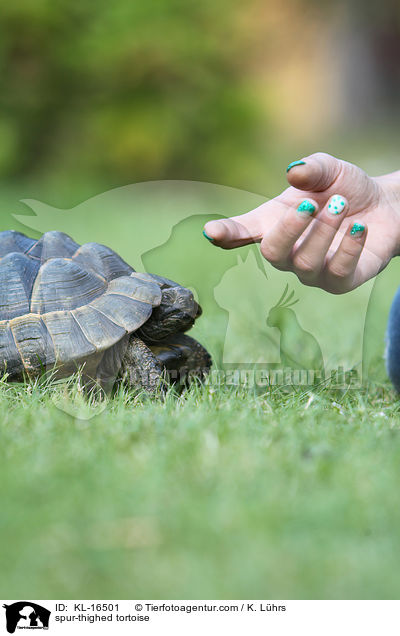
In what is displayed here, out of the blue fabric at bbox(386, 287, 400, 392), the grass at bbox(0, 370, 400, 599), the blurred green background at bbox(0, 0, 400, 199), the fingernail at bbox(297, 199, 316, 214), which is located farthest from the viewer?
the blurred green background at bbox(0, 0, 400, 199)

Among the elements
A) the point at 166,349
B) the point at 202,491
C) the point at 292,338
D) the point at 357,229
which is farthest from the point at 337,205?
the point at 202,491

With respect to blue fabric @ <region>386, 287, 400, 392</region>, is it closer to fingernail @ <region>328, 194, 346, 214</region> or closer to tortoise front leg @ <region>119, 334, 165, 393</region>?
fingernail @ <region>328, 194, 346, 214</region>

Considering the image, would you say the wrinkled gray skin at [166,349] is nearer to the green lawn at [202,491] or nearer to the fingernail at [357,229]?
Answer: the green lawn at [202,491]

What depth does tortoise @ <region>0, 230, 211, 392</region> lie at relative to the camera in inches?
70.4

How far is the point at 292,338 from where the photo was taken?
2.44 metres

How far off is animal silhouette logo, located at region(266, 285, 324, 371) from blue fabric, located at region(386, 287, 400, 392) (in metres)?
0.22

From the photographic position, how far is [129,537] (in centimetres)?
111

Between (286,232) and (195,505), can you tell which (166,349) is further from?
(195,505)

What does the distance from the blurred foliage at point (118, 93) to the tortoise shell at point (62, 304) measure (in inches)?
246
